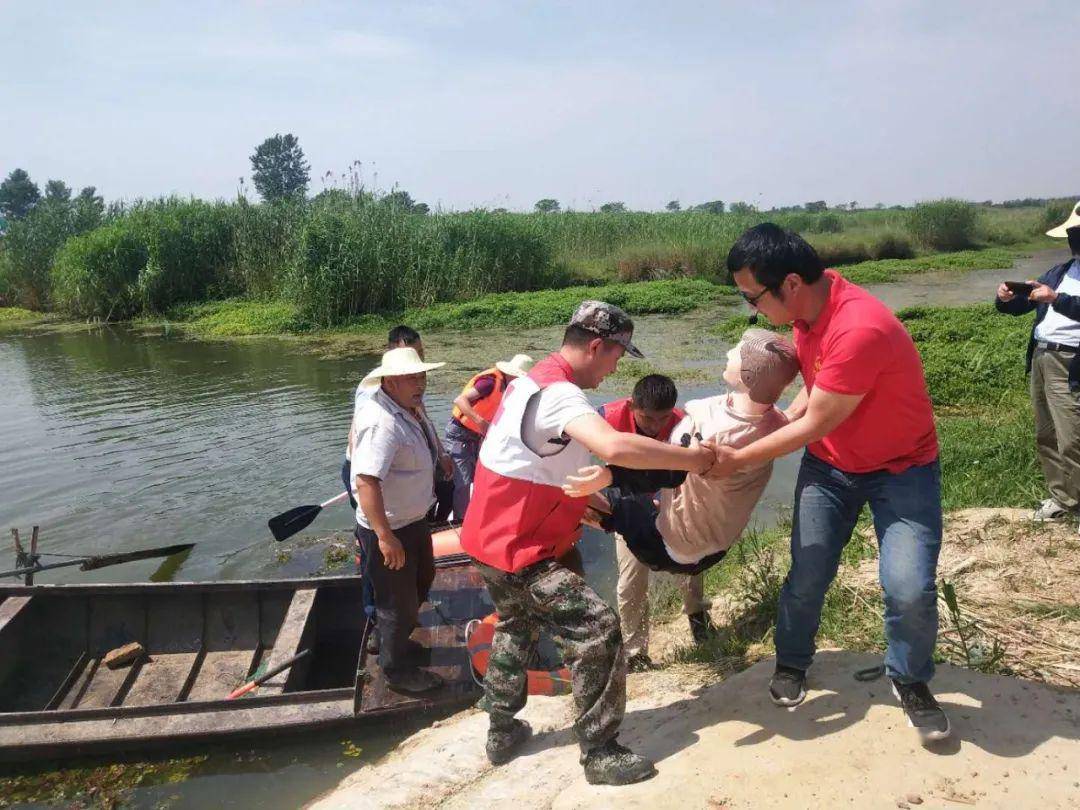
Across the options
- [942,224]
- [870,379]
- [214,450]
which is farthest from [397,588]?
[942,224]

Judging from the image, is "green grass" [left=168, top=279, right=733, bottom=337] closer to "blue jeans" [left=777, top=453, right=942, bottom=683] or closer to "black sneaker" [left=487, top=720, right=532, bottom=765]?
"black sneaker" [left=487, top=720, right=532, bottom=765]

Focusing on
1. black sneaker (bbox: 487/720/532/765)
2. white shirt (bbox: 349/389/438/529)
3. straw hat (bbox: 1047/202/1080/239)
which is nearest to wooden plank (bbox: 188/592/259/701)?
white shirt (bbox: 349/389/438/529)

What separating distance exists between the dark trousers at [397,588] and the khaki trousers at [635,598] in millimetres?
1140

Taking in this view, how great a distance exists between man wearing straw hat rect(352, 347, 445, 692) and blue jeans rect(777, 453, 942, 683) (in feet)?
6.56

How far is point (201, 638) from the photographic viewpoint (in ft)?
18.7

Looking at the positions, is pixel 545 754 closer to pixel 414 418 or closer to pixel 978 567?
pixel 414 418

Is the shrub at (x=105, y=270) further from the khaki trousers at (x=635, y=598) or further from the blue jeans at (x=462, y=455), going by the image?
the khaki trousers at (x=635, y=598)

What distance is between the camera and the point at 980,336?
38.1ft

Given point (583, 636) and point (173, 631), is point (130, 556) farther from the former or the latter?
point (583, 636)

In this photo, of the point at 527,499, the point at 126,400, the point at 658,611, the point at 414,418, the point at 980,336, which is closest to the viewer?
the point at 527,499

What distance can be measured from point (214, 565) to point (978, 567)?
6485 millimetres

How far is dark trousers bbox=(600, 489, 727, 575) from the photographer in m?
3.55

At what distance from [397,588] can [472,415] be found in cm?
165

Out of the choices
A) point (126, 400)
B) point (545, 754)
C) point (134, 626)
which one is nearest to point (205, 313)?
point (126, 400)
